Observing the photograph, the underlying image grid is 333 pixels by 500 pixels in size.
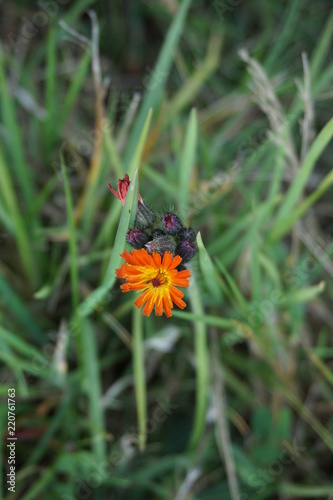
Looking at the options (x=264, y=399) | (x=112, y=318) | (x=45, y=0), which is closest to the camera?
(x=112, y=318)

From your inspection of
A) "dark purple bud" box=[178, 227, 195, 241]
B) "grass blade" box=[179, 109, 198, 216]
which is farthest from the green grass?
"dark purple bud" box=[178, 227, 195, 241]

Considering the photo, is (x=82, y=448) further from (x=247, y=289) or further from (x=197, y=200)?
(x=197, y=200)

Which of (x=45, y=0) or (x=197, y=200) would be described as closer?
(x=197, y=200)

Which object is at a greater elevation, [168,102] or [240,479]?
[168,102]

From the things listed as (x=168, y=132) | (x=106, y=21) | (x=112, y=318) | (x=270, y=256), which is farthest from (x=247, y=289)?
(x=106, y=21)

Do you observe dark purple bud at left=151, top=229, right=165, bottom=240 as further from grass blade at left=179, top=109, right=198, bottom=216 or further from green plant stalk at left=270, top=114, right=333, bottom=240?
green plant stalk at left=270, top=114, right=333, bottom=240

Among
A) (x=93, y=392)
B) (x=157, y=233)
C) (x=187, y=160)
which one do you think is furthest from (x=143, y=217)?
(x=93, y=392)

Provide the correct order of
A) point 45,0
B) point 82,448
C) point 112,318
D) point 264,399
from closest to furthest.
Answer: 1. point 112,318
2. point 82,448
3. point 264,399
4. point 45,0

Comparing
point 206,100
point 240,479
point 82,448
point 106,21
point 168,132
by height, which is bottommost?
point 240,479
